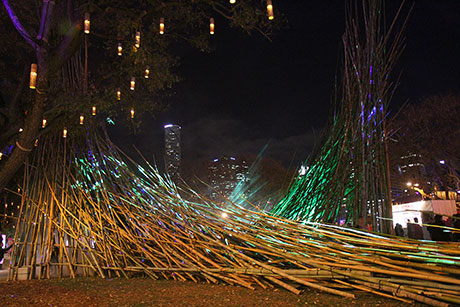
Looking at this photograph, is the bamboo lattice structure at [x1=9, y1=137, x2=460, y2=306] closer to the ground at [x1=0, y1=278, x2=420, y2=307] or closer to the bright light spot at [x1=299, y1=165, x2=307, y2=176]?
the ground at [x1=0, y1=278, x2=420, y2=307]

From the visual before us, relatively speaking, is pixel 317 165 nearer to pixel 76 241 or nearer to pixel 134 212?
pixel 134 212

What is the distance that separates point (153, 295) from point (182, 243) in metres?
0.45

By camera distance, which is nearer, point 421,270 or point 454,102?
point 421,270

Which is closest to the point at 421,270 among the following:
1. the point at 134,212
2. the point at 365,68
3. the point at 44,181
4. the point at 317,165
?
the point at 317,165

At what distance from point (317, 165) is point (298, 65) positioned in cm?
451

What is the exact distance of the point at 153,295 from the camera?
257 cm

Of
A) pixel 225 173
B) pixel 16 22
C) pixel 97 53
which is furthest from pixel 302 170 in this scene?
pixel 225 173

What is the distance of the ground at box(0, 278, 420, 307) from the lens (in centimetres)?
211

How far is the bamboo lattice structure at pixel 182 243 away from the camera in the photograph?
187 centimetres

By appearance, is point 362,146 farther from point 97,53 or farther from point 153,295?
point 97,53

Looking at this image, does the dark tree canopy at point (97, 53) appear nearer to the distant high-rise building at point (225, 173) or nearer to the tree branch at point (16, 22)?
the tree branch at point (16, 22)

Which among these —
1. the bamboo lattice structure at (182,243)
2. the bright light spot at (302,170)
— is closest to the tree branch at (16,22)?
the bamboo lattice structure at (182,243)

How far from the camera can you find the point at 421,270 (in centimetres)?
182

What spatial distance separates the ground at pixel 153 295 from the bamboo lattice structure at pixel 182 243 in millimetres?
71
